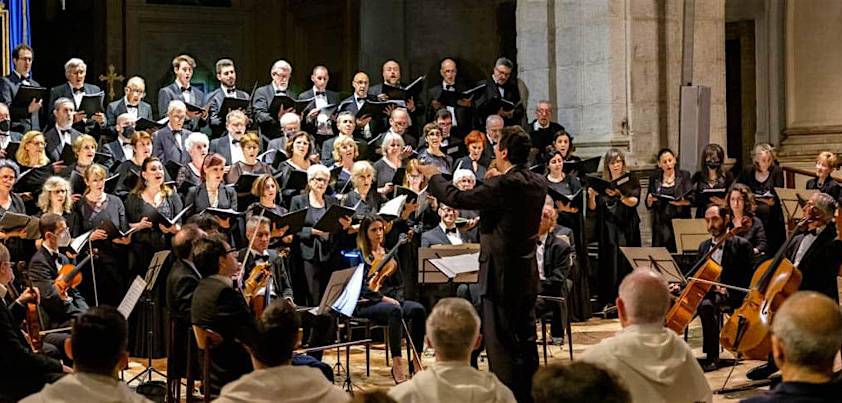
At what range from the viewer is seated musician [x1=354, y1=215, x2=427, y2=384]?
7.48 meters

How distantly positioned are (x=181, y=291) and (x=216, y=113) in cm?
416

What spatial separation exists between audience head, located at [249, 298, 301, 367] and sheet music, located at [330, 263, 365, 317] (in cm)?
268

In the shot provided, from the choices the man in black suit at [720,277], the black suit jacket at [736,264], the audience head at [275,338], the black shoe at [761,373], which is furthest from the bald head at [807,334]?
the black suit jacket at [736,264]

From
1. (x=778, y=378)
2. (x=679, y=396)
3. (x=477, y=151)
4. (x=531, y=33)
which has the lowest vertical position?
(x=778, y=378)

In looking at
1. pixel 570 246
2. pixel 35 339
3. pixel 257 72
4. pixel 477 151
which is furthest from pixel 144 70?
pixel 35 339

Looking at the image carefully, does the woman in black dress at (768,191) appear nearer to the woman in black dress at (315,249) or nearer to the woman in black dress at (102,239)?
the woman in black dress at (315,249)

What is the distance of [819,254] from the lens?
7.23 meters

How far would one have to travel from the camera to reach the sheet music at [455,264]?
7101 mm

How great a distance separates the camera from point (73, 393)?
3572 millimetres

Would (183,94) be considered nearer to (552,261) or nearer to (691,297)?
(552,261)

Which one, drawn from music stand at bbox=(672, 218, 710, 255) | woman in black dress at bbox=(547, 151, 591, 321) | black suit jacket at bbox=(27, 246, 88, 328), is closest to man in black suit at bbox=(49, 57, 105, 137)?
black suit jacket at bbox=(27, 246, 88, 328)

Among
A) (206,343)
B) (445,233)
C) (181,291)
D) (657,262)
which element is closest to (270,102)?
(445,233)

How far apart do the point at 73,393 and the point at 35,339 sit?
272 cm

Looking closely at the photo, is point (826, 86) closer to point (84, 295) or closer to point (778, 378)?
point (778, 378)
